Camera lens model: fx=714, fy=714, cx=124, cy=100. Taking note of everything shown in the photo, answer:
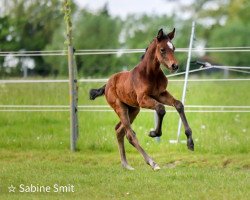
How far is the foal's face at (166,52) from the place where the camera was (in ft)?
31.4

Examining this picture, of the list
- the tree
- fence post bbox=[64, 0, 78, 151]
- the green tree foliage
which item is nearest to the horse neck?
fence post bbox=[64, 0, 78, 151]

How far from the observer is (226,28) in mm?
40094

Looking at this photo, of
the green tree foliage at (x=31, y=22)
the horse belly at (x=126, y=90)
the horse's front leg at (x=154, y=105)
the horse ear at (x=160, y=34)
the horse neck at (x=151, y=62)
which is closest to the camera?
the horse's front leg at (x=154, y=105)

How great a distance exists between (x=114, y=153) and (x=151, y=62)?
3605 mm

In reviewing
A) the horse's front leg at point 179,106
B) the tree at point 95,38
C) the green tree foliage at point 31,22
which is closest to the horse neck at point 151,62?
the horse's front leg at point 179,106

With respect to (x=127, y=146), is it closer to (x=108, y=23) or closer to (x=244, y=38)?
(x=108, y=23)

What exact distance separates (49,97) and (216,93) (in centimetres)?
418

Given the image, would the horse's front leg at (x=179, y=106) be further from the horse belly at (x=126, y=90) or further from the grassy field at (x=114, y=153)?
the grassy field at (x=114, y=153)

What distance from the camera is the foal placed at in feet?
32.0

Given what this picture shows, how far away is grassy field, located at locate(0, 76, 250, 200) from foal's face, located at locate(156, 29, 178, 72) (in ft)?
5.30

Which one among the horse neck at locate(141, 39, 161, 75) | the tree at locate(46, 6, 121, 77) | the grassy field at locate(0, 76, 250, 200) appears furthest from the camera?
the tree at locate(46, 6, 121, 77)

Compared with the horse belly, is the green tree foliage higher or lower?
lower

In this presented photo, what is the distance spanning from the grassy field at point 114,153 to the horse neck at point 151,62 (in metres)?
1.53

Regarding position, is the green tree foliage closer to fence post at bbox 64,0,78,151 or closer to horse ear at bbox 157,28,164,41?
fence post at bbox 64,0,78,151
